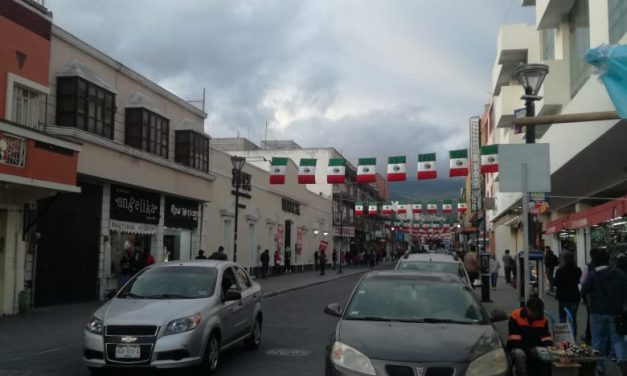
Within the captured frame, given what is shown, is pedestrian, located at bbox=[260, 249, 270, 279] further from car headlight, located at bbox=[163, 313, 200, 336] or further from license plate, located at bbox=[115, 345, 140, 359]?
license plate, located at bbox=[115, 345, 140, 359]

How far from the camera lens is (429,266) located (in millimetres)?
14289

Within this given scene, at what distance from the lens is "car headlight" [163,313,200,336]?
8422 millimetres

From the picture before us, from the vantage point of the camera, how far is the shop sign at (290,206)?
42.6 meters

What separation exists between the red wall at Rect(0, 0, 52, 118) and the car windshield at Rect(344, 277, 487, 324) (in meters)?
12.1

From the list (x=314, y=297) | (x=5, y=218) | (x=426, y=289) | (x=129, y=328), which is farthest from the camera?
(x=314, y=297)

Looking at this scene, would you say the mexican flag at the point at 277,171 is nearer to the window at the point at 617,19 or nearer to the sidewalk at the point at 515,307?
the sidewalk at the point at 515,307

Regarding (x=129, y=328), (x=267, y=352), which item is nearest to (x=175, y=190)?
(x=267, y=352)

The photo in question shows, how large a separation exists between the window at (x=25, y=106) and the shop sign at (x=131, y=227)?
16.3 feet

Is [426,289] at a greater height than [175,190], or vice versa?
[175,190]

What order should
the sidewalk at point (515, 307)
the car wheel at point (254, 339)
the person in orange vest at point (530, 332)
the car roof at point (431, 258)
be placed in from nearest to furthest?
1. the person in orange vest at point (530, 332)
2. the sidewalk at point (515, 307)
3. the car wheel at point (254, 339)
4. the car roof at point (431, 258)

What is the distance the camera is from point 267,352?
11.1m

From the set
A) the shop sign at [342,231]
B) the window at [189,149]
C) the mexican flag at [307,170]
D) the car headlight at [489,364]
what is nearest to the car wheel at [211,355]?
the car headlight at [489,364]

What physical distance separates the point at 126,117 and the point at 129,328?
15248 mm

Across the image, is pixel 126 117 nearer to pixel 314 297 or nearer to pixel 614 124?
pixel 314 297
